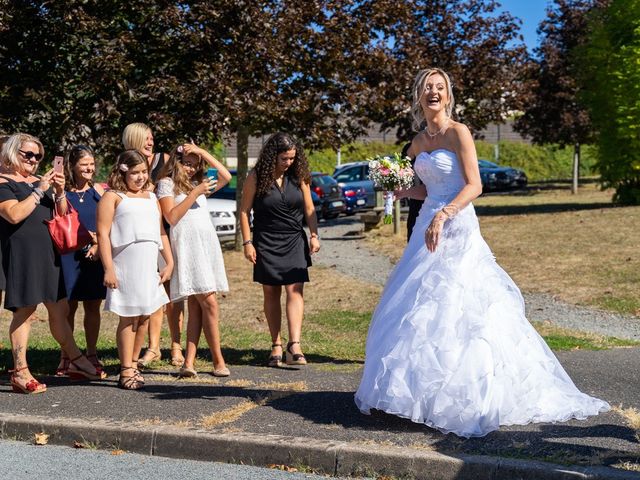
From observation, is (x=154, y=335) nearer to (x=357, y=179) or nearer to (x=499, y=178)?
(x=357, y=179)

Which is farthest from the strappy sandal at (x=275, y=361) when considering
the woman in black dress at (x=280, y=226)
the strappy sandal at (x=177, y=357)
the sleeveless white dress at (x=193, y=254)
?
the sleeveless white dress at (x=193, y=254)

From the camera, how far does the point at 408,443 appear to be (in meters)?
5.79

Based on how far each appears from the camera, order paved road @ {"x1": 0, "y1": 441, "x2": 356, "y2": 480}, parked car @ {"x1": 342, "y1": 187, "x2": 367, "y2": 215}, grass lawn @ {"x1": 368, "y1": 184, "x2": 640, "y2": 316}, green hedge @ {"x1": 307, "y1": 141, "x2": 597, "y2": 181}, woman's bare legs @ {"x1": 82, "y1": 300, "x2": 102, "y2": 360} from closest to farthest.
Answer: paved road @ {"x1": 0, "y1": 441, "x2": 356, "y2": 480} < woman's bare legs @ {"x1": 82, "y1": 300, "x2": 102, "y2": 360} < grass lawn @ {"x1": 368, "y1": 184, "x2": 640, "y2": 316} < parked car @ {"x1": 342, "y1": 187, "x2": 367, "y2": 215} < green hedge @ {"x1": 307, "y1": 141, "x2": 597, "y2": 181}

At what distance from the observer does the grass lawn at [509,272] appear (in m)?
9.96

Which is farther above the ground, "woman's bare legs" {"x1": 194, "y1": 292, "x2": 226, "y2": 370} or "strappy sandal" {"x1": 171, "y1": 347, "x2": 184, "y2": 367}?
"woman's bare legs" {"x1": 194, "y1": 292, "x2": 226, "y2": 370}

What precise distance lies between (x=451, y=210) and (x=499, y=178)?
39.9 metres

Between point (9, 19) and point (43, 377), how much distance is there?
8.17 meters

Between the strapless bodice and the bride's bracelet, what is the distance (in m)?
0.19

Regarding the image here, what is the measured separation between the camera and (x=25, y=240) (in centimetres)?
767

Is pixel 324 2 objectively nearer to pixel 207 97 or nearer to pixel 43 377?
pixel 207 97

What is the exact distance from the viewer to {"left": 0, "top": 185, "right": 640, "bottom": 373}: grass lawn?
9.96 metres

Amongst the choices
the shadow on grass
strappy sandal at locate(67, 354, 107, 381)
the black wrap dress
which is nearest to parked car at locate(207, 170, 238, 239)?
the shadow on grass

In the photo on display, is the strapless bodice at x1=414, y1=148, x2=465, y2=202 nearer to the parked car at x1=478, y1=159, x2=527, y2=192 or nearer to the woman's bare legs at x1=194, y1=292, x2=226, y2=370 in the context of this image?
the woman's bare legs at x1=194, y1=292, x2=226, y2=370

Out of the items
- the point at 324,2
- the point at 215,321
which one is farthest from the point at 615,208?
the point at 215,321
